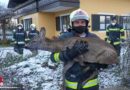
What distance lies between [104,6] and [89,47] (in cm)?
2059

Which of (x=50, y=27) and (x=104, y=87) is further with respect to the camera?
(x=50, y=27)

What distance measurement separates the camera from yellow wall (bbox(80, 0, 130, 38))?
24172 mm

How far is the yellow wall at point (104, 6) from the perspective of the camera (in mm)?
24172

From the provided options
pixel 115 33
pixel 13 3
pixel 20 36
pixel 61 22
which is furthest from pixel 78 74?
pixel 13 3

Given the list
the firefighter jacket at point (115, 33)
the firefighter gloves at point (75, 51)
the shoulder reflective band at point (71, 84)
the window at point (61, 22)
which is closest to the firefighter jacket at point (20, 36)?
the firefighter jacket at point (115, 33)

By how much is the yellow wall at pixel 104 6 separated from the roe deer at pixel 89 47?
19.6 m

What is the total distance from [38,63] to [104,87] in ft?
14.2

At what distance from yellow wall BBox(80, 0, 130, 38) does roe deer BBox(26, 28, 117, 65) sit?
1962 cm

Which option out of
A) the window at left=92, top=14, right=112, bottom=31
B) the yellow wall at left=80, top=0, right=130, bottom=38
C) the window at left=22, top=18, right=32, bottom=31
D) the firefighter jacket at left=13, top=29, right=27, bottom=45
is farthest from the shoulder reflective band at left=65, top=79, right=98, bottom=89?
the window at left=22, top=18, right=32, bottom=31

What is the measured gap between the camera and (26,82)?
8797 millimetres

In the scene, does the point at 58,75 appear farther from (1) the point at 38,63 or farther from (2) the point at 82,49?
(2) the point at 82,49

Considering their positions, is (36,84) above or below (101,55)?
below

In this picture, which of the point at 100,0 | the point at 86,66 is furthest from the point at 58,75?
the point at 100,0

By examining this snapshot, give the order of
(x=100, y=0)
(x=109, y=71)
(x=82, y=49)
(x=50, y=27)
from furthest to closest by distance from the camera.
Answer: (x=50, y=27) < (x=100, y=0) < (x=109, y=71) < (x=82, y=49)
